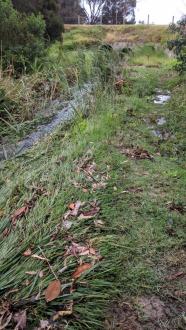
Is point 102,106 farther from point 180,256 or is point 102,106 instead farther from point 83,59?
point 180,256

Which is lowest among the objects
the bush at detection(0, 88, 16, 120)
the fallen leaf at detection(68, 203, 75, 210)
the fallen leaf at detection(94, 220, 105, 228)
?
the fallen leaf at detection(94, 220, 105, 228)

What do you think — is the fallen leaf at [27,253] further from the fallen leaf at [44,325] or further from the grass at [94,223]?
the fallen leaf at [44,325]

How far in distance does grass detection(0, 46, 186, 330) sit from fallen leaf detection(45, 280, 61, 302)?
3 cm

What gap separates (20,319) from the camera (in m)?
1.63

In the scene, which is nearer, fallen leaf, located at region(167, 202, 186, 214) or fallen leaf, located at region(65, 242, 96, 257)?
fallen leaf, located at region(65, 242, 96, 257)

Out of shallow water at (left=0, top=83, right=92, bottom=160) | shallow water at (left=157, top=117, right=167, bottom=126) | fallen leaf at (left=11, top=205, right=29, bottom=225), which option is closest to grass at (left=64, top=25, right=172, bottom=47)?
shallow water at (left=0, top=83, right=92, bottom=160)

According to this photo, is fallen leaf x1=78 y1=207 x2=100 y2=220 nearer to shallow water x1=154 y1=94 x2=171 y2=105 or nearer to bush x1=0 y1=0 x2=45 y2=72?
shallow water x1=154 y1=94 x2=171 y2=105

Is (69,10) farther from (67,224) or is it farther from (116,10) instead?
(67,224)

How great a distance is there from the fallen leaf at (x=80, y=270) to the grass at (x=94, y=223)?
0.03m

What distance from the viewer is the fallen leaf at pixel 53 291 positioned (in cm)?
171

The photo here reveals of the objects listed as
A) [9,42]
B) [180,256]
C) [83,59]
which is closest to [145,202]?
[180,256]

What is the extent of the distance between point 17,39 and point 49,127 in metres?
3.02

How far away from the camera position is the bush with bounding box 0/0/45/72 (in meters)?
6.45

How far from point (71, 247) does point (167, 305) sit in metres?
0.62
